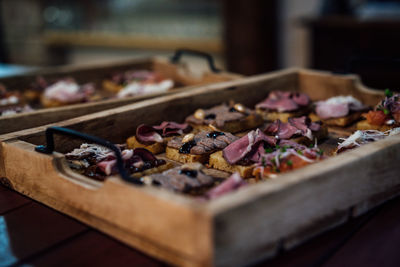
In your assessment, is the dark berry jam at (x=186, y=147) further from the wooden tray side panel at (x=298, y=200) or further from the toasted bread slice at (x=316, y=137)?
the wooden tray side panel at (x=298, y=200)

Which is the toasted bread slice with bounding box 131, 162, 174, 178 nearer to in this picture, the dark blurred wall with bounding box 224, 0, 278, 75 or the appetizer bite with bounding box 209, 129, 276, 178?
the appetizer bite with bounding box 209, 129, 276, 178

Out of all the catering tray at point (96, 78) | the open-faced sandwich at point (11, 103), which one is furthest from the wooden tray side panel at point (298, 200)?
the open-faced sandwich at point (11, 103)

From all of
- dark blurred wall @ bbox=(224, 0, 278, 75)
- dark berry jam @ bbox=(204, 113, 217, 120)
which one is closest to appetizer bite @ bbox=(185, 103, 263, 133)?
dark berry jam @ bbox=(204, 113, 217, 120)

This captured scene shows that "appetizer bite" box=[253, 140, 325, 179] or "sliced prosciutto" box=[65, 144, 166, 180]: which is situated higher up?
"appetizer bite" box=[253, 140, 325, 179]

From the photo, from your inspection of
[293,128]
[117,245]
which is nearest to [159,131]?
[293,128]

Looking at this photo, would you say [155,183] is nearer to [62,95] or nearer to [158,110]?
[158,110]
